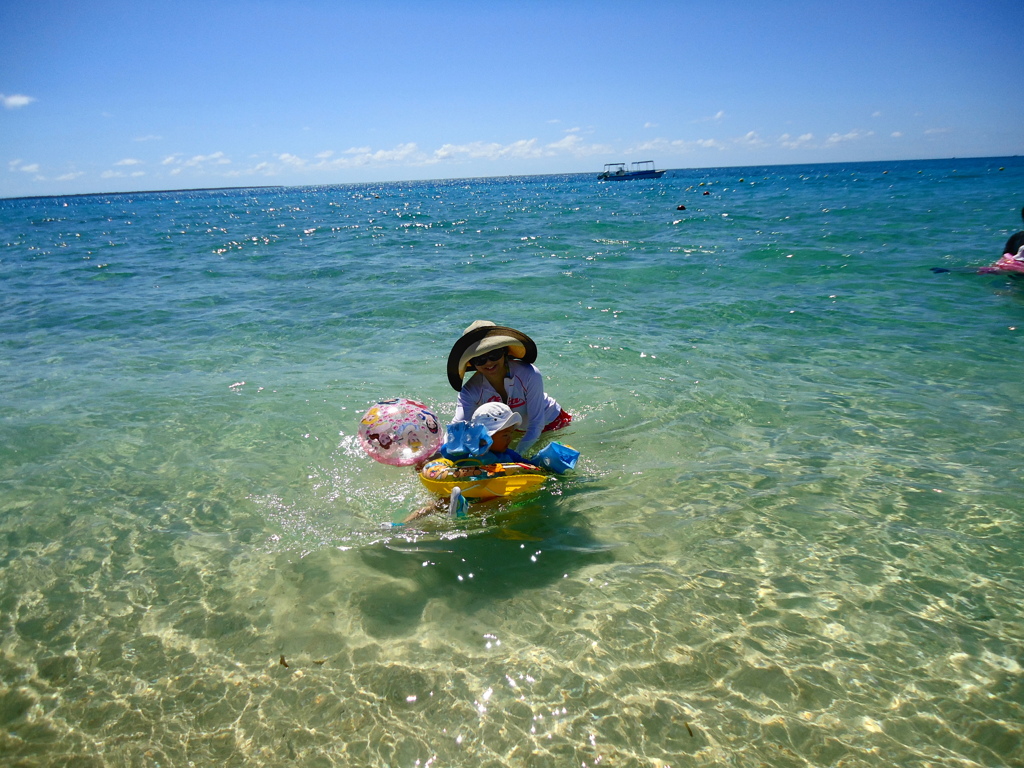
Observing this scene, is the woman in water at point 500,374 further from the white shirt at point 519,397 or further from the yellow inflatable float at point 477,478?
the yellow inflatable float at point 477,478

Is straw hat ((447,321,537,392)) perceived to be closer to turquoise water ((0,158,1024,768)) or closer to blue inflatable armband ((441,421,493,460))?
blue inflatable armband ((441,421,493,460))

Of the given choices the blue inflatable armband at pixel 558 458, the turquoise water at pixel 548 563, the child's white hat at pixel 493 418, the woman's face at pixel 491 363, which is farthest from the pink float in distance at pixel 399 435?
the blue inflatable armband at pixel 558 458

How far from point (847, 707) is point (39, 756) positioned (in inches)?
151

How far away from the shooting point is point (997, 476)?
4777mm

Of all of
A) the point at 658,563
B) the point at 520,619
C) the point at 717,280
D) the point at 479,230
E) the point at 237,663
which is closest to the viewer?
the point at 237,663

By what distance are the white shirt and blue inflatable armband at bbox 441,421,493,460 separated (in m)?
0.69

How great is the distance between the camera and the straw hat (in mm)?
4723

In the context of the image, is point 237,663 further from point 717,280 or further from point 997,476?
point 717,280

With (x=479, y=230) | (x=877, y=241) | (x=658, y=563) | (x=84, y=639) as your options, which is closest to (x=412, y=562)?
(x=658, y=563)

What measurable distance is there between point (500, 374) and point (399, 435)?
0.98m

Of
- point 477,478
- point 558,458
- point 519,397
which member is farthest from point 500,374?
point 477,478

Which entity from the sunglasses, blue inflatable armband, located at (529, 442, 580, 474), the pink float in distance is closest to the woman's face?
the sunglasses

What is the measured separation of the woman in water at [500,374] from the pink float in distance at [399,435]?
1.05 ft

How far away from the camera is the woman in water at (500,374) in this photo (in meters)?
4.82
